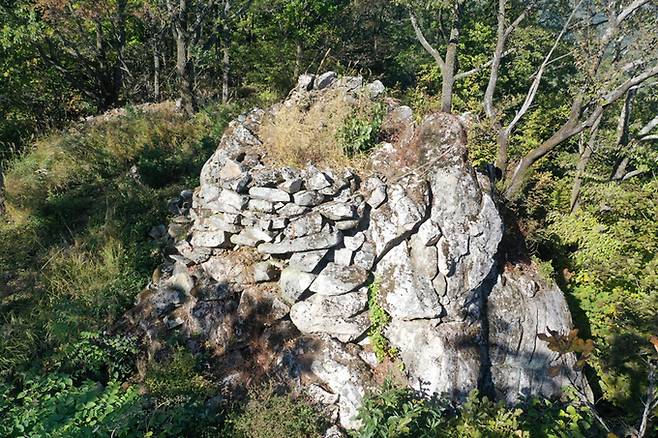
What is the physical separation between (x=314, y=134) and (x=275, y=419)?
146 inches

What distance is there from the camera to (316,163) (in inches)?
236

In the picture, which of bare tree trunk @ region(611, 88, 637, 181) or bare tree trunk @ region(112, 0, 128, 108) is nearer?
bare tree trunk @ region(611, 88, 637, 181)

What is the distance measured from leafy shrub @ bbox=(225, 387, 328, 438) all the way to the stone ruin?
0.34 m

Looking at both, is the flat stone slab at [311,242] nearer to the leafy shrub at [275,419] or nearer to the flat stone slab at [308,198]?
the flat stone slab at [308,198]

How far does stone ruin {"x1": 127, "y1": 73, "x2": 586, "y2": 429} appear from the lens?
540cm

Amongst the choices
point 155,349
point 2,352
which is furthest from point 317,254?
point 2,352

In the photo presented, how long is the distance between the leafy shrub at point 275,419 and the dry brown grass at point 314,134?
3026 millimetres

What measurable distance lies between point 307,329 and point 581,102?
5.57m

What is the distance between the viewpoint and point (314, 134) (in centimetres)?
612

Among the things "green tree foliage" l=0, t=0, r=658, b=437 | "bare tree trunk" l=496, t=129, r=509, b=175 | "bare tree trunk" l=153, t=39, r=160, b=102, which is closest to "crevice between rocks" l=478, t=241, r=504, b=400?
"green tree foliage" l=0, t=0, r=658, b=437

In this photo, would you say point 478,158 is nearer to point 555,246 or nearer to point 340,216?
point 340,216

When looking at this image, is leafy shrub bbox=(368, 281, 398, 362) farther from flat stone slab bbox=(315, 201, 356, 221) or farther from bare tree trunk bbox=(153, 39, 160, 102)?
bare tree trunk bbox=(153, 39, 160, 102)

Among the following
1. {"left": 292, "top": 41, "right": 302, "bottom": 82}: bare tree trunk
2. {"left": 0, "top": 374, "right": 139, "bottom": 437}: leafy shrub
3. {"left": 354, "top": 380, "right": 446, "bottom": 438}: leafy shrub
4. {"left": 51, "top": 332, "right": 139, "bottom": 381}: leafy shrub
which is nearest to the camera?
{"left": 0, "top": 374, "right": 139, "bottom": 437}: leafy shrub

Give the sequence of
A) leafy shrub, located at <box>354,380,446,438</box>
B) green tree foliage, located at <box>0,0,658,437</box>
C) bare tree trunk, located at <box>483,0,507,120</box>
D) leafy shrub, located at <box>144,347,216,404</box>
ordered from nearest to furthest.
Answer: leafy shrub, located at <box>354,380,446,438</box>, green tree foliage, located at <box>0,0,658,437</box>, leafy shrub, located at <box>144,347,216,404</box>, bare tree trunk, located at <box>483,0,507,120</box>
